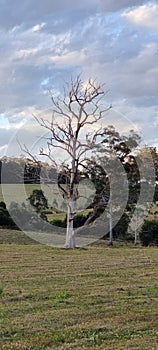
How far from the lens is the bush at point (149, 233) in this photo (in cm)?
3738

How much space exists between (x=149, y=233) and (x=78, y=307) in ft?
91.4

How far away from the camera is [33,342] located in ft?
25.2

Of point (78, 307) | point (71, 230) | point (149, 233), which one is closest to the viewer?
point (78, 307)

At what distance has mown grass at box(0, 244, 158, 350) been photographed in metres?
7.77

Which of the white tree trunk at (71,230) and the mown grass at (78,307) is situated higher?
the white tree trunk at (71,230)

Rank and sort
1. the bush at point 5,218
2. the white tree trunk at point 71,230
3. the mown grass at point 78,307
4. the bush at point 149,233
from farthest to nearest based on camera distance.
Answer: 1. the bush at point 5,218
2. the bush at point 149,233
3. the white tree trunk at point 71,230
4. the mown grass at point 78,307

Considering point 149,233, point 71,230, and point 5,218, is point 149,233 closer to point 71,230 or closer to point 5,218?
point 71,230

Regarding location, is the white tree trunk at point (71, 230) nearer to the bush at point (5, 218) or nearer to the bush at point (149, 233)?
the bush at point (149, 233)

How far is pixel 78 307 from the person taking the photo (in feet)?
33.7

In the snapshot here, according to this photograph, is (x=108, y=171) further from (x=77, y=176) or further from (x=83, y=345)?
(x=83, y=345)

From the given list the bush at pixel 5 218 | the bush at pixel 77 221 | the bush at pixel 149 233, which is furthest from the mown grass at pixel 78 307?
the bush at pixel 5 218

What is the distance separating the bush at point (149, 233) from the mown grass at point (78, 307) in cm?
1985

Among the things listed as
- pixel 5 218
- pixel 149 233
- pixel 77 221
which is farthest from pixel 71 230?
pixel 5 218

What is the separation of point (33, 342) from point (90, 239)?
2672 cm
